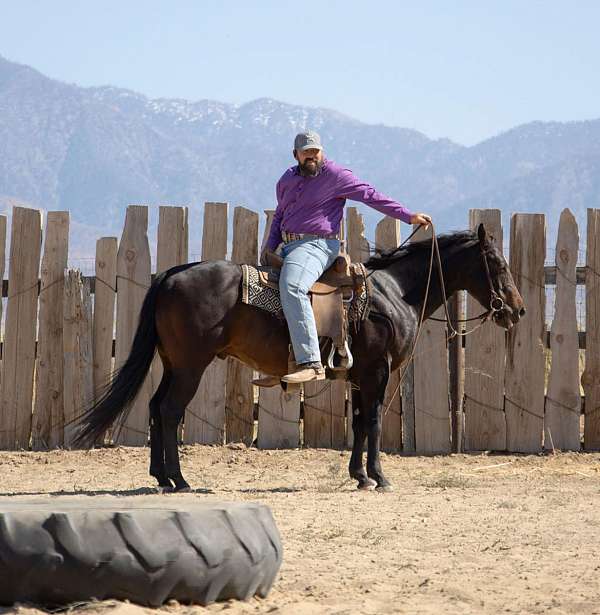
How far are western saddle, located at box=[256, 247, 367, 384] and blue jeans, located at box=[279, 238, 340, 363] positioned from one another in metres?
0.13

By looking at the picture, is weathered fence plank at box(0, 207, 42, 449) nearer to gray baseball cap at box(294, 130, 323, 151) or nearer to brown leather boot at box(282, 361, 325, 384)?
gray baseball cap at box(294, 130, 323, 151)

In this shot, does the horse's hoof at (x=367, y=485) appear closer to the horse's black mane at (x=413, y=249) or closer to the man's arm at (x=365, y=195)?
the horse's black mane at (x=413, y=249)

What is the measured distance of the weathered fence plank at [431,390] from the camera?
1091 cm

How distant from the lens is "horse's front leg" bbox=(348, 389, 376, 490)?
8.97 m

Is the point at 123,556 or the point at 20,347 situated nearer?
the point at 123,556

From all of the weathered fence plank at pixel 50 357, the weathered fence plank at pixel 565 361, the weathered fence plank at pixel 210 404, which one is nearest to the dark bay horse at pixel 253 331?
the weathered fence plank at pixel 565 361

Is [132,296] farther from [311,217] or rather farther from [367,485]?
[367,485]

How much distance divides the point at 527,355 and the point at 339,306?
2.76 meters

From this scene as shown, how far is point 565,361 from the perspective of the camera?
10977 millimetres

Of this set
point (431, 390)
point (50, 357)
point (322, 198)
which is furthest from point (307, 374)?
point (50, 357)

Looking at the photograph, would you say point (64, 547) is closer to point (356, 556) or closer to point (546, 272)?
point (356, 556)

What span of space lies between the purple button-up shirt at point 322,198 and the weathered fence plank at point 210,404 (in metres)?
2.05

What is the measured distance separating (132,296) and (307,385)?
1778 mm

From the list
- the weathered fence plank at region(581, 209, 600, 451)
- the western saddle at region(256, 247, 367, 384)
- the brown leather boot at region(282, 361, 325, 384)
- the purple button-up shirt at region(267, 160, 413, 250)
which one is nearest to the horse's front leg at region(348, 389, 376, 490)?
the western saddle at region(256, 247, 367, 384)
